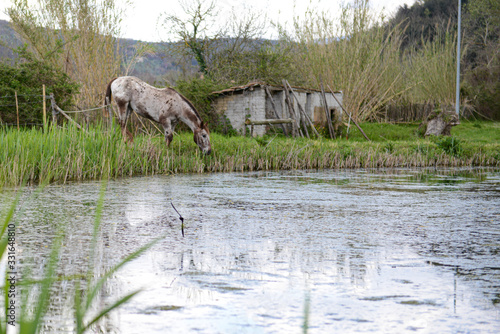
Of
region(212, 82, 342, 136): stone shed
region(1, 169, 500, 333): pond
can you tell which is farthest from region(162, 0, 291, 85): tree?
region(1, 169, 500, 333): pond

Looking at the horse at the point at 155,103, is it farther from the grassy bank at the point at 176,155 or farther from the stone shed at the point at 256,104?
the stone shed at the point at 256,104

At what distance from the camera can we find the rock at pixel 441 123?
20.8 meters

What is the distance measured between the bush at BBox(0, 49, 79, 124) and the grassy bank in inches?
19.8

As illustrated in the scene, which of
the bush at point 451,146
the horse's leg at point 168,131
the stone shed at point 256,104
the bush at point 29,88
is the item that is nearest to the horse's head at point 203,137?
the horse's leg at point 168,131

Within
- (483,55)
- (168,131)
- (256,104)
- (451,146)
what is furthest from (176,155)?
(483,55)

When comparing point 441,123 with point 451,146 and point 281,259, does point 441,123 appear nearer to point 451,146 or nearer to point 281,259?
point 451,146

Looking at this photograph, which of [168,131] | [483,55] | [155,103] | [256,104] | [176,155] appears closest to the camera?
[176,155]

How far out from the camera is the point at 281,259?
3.78m

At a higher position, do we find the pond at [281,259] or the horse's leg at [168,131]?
the horse's leg at [168,131]

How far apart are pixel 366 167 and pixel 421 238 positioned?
9.15 metres

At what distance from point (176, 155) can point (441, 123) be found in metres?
12.5

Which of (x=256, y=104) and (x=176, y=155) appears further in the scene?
(x=256, y=104)

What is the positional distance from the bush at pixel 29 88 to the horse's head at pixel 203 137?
3.69 metres

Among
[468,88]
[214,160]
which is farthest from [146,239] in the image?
[468,88]
